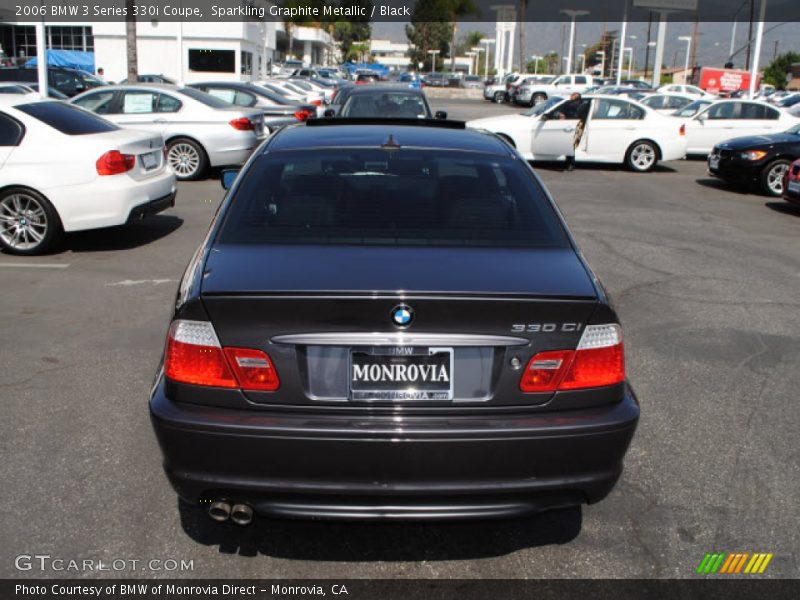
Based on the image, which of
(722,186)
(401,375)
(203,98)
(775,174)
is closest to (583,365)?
(401,375)

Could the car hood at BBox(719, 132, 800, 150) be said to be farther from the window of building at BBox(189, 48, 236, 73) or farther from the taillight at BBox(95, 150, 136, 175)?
the window of building at BBox(189, 48, 236, 73)

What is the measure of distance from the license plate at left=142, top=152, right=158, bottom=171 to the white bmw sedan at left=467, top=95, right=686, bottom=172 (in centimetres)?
940

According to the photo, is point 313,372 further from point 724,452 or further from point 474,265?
point 724,452

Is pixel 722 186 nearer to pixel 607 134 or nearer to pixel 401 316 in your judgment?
pixel 607 134

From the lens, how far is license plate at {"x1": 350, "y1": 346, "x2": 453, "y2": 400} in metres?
2.81

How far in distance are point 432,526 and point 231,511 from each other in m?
1.00

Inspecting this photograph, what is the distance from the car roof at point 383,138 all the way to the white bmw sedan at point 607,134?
13.1 metres

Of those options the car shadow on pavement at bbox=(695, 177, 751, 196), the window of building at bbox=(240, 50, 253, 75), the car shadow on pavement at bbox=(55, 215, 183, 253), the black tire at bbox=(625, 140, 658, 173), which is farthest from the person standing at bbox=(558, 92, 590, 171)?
the window of building at bbox=(240, 50, 253, 75)

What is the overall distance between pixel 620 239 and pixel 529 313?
760 centimetres

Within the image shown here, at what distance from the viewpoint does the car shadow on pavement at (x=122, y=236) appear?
903 cm

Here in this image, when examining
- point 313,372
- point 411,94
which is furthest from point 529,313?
point 411,94

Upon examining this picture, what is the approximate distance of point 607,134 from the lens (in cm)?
1777

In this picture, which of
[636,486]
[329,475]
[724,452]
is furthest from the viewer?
[724,452]

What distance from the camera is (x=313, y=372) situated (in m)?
2.83
